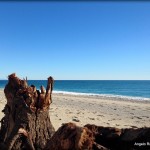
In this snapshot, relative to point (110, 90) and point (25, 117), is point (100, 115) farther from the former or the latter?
point (110, 90)

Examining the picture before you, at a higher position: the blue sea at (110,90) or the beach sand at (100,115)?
the blue sea at (110,90)

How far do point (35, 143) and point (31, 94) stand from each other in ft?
3.45

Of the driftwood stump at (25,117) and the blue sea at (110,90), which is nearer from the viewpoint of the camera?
the driftwood stump at (25,117)

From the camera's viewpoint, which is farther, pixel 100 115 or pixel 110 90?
pixel 110 90

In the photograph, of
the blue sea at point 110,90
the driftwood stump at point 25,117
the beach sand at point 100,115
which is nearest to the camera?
the driftwood stump at point 25,117

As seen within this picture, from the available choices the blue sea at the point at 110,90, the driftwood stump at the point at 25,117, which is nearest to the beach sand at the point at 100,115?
the driftwood stump at the point at 25,117

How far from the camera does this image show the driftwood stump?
21.1 feet

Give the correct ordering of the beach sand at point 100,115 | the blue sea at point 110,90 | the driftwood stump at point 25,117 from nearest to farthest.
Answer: the driftwood stump at point 25,117 → the beach sand at point 100,115 → the blue sea at point 110,90

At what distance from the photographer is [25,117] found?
21.7 feet

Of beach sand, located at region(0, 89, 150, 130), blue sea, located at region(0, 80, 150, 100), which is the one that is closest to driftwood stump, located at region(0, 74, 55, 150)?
beach sand, located at region(0, 89, 150, 130)

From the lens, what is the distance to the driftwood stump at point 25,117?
6.42 m

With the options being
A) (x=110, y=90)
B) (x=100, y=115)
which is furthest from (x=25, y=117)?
(x=110, y=90)

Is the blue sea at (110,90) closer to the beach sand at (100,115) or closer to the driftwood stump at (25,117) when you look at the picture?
the beach sand at (100,115)

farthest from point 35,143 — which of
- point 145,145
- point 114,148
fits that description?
point 145,145
